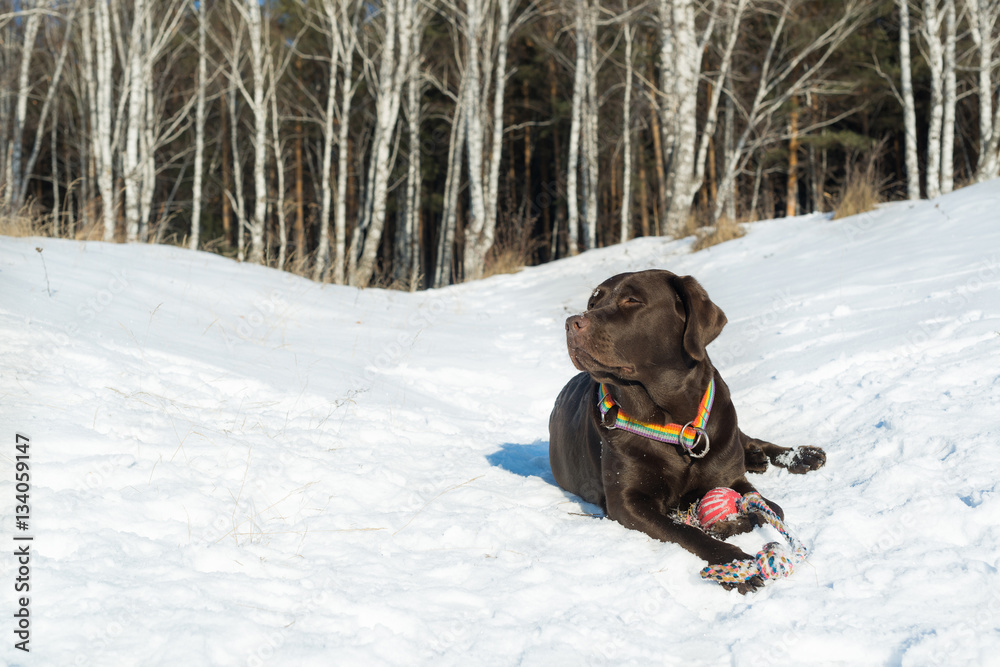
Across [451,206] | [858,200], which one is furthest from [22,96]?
[858,200]

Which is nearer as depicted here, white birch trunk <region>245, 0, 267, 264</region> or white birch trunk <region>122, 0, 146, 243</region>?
white birch trunk <region>245, 0, 267, 264</region>

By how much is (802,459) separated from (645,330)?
1.01 metres

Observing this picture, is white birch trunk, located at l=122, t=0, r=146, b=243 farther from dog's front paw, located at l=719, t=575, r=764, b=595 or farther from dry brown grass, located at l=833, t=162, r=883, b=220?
dog's front paw, located at l=719, t=575, r=764, b=595

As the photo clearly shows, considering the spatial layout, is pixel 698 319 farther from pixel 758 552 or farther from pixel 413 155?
pixel 413 155

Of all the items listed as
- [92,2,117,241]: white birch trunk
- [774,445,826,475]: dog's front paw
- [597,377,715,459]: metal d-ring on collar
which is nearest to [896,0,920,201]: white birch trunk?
[774,445,826,475]: dog's front paw

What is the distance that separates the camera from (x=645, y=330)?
9.39 feet

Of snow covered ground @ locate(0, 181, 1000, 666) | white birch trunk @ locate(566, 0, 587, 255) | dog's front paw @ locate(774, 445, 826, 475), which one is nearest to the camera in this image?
snow covered ground @ locate(0, 181, 1000, 666)

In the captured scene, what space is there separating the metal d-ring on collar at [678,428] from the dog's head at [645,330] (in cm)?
16

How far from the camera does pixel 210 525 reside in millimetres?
2369

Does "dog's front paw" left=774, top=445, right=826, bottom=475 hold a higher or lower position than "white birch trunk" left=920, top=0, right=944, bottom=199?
lower

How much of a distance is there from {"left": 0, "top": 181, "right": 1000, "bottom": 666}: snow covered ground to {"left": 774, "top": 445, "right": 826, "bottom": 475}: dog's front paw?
59mm

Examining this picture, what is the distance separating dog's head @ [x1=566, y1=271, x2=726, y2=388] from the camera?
9.04 ft

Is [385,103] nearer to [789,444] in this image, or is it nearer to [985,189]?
[985,189]

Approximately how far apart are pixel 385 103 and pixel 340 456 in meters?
11.1
